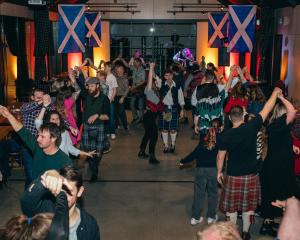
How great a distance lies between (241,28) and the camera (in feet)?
35.9

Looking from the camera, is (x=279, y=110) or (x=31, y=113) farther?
(x=31, y=113)

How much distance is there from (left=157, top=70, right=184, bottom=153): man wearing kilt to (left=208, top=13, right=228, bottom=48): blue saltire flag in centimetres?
649

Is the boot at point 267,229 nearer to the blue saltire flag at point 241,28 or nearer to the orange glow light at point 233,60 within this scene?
the blue saltire flag at point 241,28

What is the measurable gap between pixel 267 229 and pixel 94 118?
319 cm

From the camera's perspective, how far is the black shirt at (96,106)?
7953 millimetres

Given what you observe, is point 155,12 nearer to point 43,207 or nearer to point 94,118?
point 94,118

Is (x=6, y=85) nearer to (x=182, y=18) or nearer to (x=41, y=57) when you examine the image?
(x=41, y=57)

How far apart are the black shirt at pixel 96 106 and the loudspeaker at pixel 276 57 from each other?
26.1ft

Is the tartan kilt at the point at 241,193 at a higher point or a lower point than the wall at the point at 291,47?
lower

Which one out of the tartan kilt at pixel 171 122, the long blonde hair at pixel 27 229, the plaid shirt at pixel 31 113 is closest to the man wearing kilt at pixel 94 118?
the plaid shirt at pixel 31 113

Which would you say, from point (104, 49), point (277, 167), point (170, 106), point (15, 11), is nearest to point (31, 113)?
point (170, 106)

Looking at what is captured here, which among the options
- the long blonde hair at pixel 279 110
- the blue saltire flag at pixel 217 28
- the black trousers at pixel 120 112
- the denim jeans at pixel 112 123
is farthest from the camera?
the blue saltire flag at pixel 217 28

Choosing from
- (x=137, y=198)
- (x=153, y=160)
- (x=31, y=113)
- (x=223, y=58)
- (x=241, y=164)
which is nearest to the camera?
(x=241, y=164)

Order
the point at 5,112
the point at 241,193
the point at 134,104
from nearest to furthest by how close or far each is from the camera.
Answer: the point at 5,112 < the point at 241,193 < the point at 134,104
